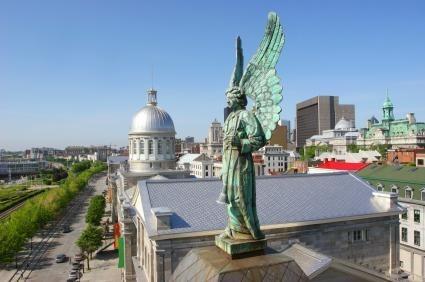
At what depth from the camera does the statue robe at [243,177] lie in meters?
10.0

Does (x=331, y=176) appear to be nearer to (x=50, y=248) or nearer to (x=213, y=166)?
(x=50, y=248)

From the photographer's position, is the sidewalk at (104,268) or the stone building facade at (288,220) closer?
the stone building facade at (288,220)

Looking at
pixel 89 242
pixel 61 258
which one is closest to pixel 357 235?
pixel 89 242

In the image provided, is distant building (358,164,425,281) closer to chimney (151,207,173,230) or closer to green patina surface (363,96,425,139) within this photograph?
chimney (151,207,173,230)

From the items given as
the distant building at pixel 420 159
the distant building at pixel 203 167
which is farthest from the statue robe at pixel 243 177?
the distant building at pixel 203 167

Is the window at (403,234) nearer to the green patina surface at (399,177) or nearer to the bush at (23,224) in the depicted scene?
the green patina surface at (399,177)

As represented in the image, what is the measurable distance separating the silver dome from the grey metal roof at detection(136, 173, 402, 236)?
79.6 ft

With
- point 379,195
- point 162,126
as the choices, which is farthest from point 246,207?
point 162,126

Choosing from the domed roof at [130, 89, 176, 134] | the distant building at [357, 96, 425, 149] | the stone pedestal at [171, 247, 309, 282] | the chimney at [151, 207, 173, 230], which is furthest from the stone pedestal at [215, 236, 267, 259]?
Result: the distant building at [357, 96, 425, 149]

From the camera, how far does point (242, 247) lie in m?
9.79

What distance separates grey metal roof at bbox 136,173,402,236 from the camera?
79.8ft

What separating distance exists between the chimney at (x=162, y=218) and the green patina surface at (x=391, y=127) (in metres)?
157

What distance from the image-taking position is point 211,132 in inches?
7579

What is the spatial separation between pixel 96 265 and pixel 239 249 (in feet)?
145
